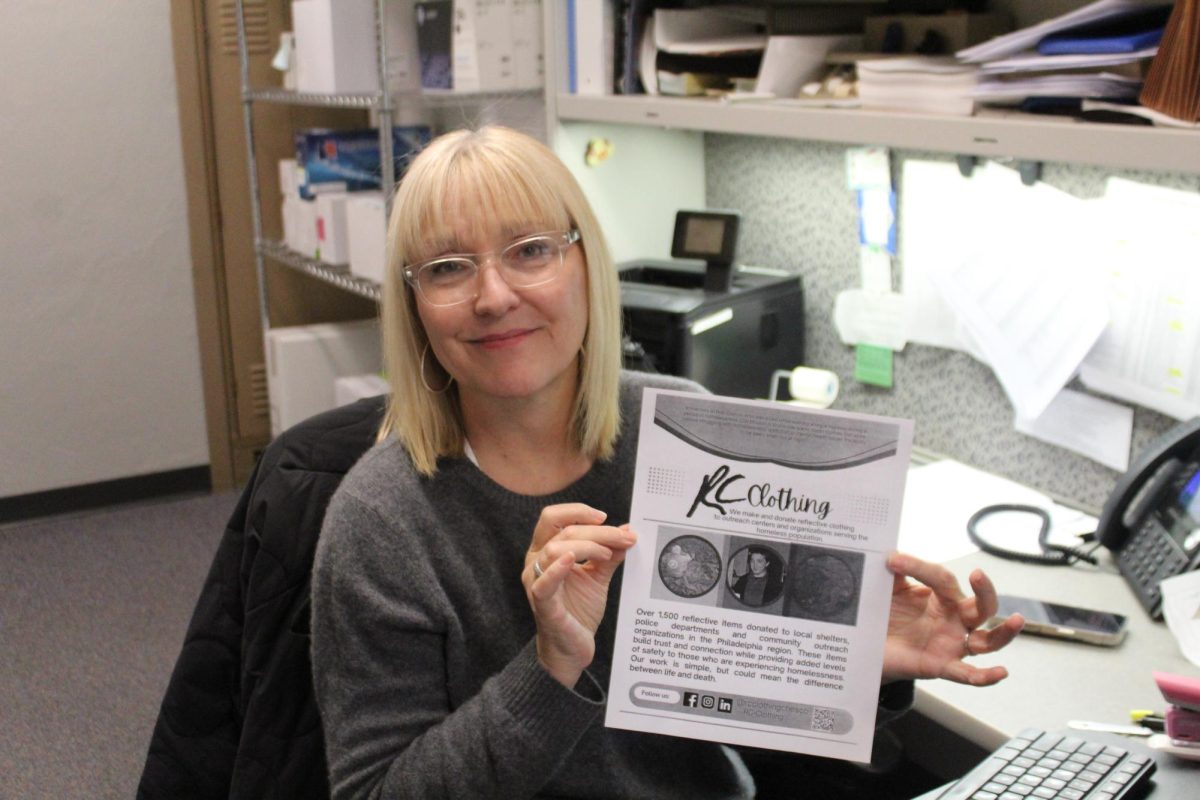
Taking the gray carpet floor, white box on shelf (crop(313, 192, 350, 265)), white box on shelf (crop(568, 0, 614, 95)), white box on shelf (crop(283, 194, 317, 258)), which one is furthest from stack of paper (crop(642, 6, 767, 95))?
the gray carpet floor

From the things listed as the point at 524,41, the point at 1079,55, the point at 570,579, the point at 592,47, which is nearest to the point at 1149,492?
the point at 1079,55

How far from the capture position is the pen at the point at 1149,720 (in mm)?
984

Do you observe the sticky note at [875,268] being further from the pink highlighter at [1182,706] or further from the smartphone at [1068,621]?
the pink highlighter at [1182,706]

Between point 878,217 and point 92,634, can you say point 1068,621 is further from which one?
point 92,634

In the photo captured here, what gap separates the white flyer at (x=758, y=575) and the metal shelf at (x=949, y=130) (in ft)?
1.34

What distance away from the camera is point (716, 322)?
1732mm

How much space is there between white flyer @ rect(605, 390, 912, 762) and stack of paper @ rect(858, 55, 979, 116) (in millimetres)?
558

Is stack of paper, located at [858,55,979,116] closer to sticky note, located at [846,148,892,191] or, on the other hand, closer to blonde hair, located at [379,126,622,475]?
sticky note, located at [846,148,892,191]

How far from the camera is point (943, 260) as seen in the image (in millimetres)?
1654

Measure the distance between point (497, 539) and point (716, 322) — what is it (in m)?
0.79

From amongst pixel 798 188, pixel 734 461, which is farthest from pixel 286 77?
pixel 734 461

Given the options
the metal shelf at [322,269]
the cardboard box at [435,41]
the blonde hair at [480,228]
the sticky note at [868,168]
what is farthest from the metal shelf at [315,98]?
the blonde hair at [480,228]

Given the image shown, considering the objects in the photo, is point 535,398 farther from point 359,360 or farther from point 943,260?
point 359,360

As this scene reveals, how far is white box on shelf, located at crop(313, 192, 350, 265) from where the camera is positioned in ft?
8.35
